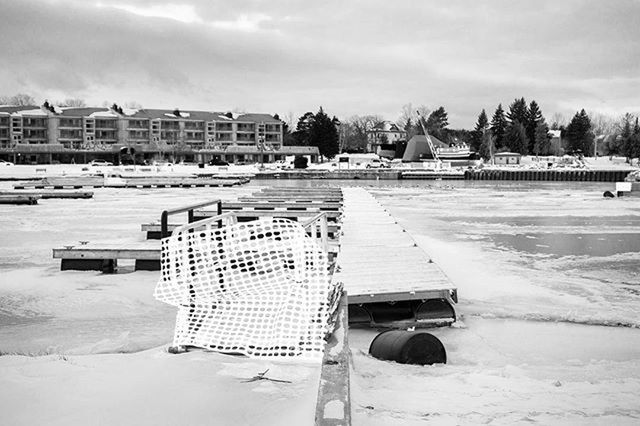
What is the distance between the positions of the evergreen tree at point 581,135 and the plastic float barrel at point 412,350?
5832 inches

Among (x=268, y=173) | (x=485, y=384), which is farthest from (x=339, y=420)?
(x=268, y=173)

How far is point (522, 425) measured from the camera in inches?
159

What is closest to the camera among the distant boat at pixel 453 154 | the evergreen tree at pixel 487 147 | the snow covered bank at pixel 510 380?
the snow covered bank at pixel 510 380

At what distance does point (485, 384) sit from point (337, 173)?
6357 cm

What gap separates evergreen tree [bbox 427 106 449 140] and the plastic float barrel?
14114 centimetres

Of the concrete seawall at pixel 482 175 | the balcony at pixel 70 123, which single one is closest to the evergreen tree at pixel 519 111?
the concrete seawall at pixel 482 175

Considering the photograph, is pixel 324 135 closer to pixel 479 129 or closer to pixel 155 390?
pixel 479 129

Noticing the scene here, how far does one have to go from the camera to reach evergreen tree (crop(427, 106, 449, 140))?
146 metres

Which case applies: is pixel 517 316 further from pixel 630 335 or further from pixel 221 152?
pixel 221 152

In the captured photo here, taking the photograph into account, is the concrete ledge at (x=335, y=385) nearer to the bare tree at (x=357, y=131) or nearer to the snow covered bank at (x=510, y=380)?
the snow covered bank at (x=510, y=380)

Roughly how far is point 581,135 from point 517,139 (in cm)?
2558

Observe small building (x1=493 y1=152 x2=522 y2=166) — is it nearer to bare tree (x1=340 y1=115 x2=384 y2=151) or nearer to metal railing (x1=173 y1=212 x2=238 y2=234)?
bare tree (x1=340 y1=115 x2=384 y2=151)

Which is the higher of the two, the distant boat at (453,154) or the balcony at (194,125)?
the balcony at (194,125)

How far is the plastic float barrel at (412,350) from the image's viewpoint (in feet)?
17.6
